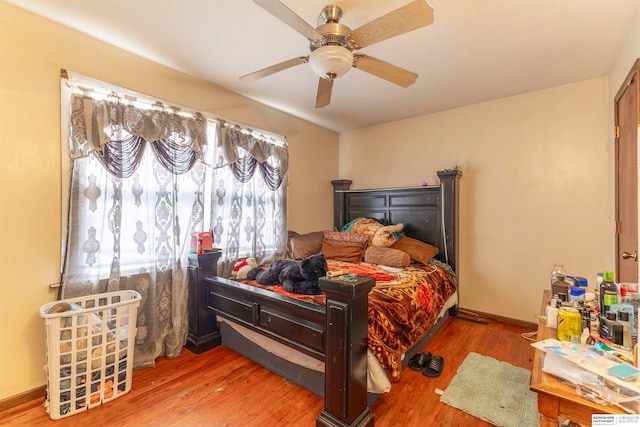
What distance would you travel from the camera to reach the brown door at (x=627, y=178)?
1.81 m

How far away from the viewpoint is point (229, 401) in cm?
184

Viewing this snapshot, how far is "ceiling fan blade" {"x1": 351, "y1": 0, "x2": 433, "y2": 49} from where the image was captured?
1292 millimetres

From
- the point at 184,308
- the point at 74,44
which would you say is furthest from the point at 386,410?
the point at 74,44

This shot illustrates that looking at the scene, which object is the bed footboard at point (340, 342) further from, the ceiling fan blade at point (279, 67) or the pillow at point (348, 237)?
the pillow at point (348, 237)

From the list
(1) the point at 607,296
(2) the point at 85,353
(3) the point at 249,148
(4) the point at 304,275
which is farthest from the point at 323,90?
(2) the point at 85,353

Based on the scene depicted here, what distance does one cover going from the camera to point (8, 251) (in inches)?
69.0

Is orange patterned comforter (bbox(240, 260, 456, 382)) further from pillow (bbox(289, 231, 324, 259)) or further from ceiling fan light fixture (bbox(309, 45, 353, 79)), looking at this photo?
ceiling fan light fixture (bbox(309, 45, 353, 79))

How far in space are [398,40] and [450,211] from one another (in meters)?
1.95

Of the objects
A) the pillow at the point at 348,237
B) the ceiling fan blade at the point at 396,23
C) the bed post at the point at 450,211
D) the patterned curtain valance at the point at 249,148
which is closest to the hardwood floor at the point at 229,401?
the bed post at the point at 450,211

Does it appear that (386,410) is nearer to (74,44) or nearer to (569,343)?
(569,343)

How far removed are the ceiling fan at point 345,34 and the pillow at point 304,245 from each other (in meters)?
1.95

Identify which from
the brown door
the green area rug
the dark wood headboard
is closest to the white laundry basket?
the green area rug

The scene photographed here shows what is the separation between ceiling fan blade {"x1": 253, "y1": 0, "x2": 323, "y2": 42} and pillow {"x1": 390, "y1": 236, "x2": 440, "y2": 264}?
2.34 metres

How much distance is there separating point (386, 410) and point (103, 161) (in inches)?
101
